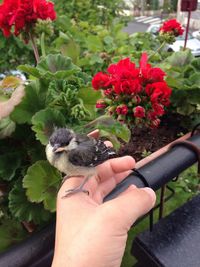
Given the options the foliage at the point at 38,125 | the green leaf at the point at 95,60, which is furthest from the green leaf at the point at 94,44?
the foliage at the point at 38,125

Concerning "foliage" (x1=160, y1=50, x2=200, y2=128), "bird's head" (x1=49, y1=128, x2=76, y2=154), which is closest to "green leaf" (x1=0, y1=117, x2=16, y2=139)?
"bird's head" (x1=49, y1=128, x2=76, y2=154)

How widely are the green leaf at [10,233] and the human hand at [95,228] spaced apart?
46 centimetres

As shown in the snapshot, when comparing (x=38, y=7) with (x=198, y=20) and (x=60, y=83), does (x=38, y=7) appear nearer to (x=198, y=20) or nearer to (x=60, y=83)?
(x=60, y=83)

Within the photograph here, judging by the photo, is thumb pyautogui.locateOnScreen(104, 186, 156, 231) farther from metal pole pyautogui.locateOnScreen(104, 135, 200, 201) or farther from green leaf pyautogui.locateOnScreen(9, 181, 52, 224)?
green leaf pyautogui.locateOnScreen(9, 181, 52, 224)

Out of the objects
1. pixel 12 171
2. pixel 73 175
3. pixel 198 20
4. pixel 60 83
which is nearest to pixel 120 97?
pixel 60 83

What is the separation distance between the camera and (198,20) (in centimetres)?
1819

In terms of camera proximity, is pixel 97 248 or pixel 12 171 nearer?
pixel 97 248

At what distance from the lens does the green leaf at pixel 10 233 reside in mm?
1313

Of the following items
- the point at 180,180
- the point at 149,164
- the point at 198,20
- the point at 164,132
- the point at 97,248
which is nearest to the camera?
the point at 97,248

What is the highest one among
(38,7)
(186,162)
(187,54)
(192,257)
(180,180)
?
(38,7)

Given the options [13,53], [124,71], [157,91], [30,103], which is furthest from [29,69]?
[13,53]

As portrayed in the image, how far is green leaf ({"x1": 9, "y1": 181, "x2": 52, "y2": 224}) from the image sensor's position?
116 cm

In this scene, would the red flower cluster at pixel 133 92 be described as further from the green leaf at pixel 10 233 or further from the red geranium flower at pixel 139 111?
the green leaf at pixel 10 233

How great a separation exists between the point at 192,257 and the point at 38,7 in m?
1.12
